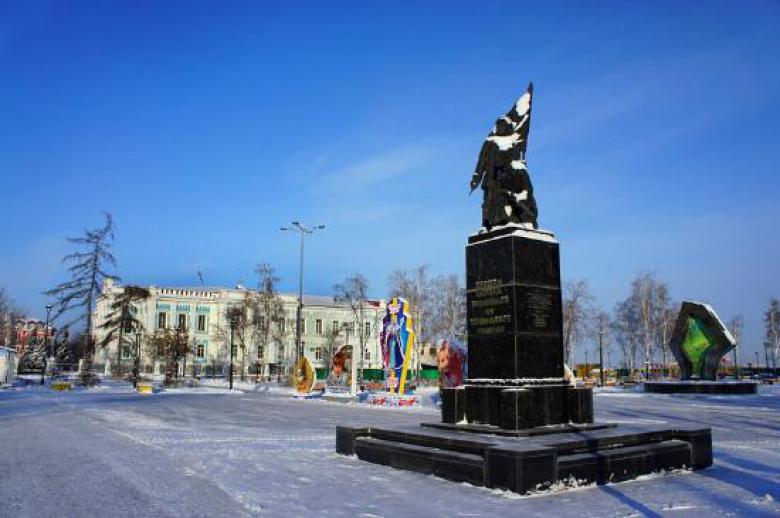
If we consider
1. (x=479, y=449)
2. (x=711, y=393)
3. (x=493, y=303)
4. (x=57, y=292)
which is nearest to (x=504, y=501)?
(x=479, y=449)

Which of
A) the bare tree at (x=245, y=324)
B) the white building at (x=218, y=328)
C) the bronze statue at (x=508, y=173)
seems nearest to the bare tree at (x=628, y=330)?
the white building at (x=218, y=328)

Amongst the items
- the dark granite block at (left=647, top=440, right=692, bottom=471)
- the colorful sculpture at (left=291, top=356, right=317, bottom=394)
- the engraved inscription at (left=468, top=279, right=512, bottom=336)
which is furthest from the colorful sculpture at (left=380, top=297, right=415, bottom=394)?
the dark granite block at (left=647, top=440, right=692, bottom=471)

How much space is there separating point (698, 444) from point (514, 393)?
2693 mm

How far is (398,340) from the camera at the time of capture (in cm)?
2925

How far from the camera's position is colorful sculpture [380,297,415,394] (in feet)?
96.0

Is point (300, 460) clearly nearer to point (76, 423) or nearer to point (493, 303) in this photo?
point (493, 303)

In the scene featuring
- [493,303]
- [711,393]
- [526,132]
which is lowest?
[711,393]

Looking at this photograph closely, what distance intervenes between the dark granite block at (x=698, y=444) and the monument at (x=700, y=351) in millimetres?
25782

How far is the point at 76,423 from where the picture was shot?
16.4 metres

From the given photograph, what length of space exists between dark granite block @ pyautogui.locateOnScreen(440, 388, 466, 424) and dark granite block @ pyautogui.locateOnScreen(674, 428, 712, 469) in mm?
3035

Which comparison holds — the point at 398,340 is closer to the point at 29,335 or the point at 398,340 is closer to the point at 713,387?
the point at 713,387

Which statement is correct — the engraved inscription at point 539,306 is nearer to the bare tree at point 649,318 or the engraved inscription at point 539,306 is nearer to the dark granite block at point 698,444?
the dark granite block at point 698,444

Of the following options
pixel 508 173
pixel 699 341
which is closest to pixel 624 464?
pixel 508 173

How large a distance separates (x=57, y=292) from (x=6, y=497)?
135 feet
